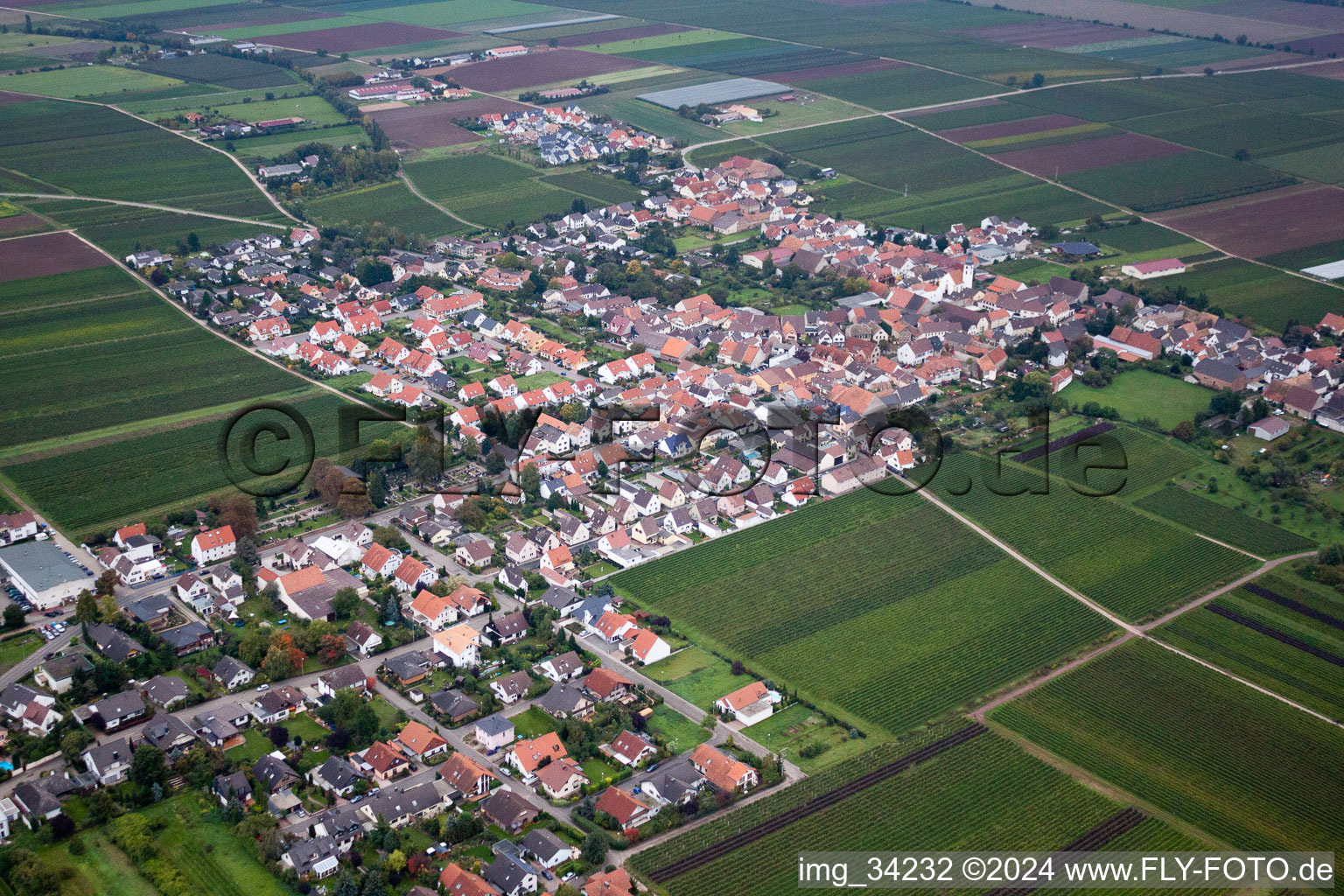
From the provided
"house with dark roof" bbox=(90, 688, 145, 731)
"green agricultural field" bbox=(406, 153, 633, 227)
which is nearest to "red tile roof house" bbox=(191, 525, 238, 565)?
"house with dark roof" bbox=(90, 688, 145, 731)

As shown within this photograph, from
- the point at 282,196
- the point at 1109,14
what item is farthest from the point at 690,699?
the point at 1109,14

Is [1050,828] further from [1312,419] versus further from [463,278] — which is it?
[463,278]

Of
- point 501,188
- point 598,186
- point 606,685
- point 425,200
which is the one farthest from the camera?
point 598,186

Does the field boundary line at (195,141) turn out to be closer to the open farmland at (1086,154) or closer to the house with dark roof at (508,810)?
the open farmland at (1086,154)

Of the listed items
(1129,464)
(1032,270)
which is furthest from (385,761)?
(1032,270)

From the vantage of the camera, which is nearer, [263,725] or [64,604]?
[263,725]

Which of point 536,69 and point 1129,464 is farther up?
point 536,69

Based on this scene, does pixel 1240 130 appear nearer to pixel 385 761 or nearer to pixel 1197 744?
pixel 1197 744
